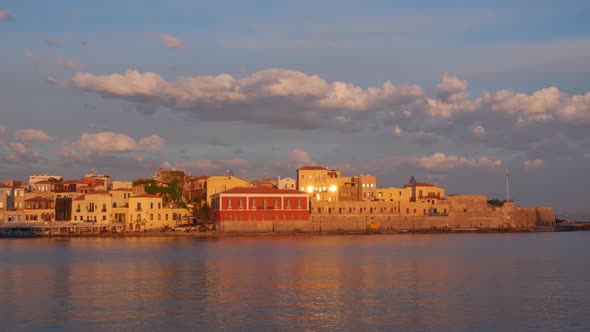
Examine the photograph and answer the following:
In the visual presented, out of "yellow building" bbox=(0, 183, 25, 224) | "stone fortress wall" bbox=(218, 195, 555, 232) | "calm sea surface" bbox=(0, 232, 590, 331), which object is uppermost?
"yellow building" bbox=(0, 183, 25, 224)

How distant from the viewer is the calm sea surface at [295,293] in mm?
22312

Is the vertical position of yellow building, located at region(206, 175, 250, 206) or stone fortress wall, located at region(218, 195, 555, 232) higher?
yellow building, located at region(206, 175, 250, 206)

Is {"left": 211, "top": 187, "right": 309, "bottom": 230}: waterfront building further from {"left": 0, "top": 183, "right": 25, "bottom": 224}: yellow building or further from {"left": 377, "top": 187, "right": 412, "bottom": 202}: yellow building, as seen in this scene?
{"left": 0, "top": 183, "right": 25, "bottom": 224}: yellow building

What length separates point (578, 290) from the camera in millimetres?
29688

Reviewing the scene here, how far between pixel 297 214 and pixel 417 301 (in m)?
58.7

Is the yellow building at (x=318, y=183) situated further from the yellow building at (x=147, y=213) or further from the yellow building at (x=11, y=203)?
the yellow building at (x=11, y=203)

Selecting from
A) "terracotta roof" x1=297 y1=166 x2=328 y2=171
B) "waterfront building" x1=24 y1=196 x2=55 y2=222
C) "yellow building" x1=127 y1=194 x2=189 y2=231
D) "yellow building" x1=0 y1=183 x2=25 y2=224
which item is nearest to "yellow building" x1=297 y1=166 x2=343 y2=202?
"terracotta roof" x1=297 y1=166 x2=328 y2=171

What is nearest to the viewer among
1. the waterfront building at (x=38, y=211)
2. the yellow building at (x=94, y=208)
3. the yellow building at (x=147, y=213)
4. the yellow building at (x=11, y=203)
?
the yellow building at (x=147, y=213)

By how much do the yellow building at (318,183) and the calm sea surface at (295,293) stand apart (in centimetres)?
4555

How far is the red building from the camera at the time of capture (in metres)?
81.3

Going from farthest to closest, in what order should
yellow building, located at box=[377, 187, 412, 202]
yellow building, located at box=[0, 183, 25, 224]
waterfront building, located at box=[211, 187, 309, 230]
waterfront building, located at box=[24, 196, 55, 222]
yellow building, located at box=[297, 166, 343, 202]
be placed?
yellow building, located at box=[377, 187, 412, 202]
yellow building, located at box=[297, 166, 343, 202]
yellow building, located at box=[0, 183, 25, 224]
waterfront building, located at box=[24, 196, 55, 222]
waterfront building, located at box=[211, 187, 309, 230]

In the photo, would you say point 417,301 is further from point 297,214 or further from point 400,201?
point 400,201

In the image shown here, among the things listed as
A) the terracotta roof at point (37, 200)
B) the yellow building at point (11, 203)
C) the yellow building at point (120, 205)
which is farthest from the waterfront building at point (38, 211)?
the yellow building at point (120, 205)

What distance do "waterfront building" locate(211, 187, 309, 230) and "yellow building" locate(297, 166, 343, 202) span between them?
916 cm
